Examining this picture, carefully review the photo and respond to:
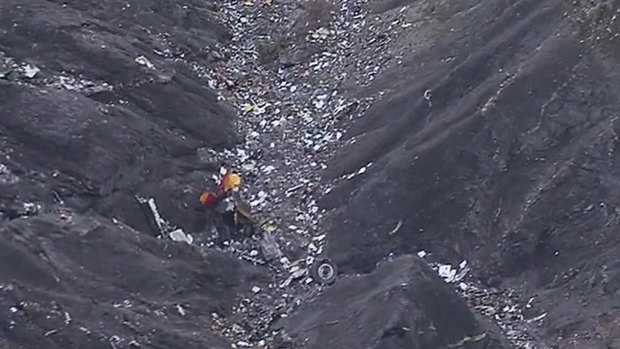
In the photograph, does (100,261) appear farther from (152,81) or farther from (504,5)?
(504,5)

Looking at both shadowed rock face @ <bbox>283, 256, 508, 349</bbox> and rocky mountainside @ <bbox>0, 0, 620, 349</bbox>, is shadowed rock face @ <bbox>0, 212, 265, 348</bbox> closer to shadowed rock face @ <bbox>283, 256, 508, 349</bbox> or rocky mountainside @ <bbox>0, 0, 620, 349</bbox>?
rocky mountainside @ <bbox>0, 0, 620, 349</bbox>

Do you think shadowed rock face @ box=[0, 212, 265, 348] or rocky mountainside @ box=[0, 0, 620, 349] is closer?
shadowed rock face @ box=[0, 212, 265, 348]

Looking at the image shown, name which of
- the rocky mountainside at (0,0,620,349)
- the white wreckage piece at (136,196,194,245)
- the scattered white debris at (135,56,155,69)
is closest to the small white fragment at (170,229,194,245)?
the white wreckage piece at (136,196,194,245)

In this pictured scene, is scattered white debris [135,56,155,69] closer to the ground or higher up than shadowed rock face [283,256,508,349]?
higher up

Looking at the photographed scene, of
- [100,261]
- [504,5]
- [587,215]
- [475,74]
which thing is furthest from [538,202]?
[100,261]

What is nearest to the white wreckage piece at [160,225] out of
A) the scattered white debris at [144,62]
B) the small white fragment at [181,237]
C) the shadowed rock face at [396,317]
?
the small white fragment at [181,237]

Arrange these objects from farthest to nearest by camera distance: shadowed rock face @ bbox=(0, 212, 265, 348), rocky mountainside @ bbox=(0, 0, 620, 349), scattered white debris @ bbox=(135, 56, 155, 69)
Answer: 1. scattered white debris @ bbox=(135, 56, 155, 69)
2. rocky mountainside @ bbox=(0, 0, 620, 349)
3. shadowed rock face @ bbox=(0, 212, 265, 348)
